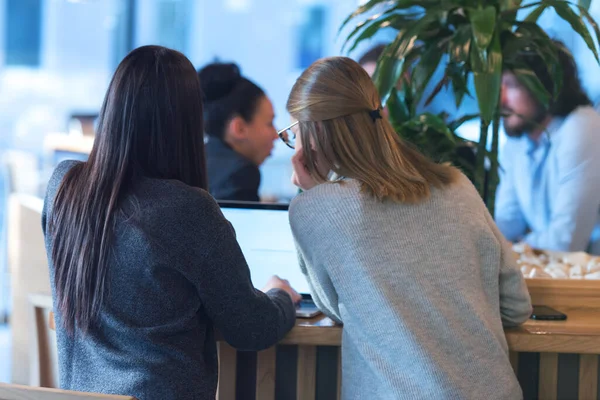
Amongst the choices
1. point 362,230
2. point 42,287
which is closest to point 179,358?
point 362,230

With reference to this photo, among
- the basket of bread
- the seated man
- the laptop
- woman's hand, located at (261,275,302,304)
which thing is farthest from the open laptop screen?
the seated man

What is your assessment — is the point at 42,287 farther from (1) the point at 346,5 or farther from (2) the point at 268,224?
(1) the point at 346,5

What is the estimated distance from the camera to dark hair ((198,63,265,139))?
2.86 m

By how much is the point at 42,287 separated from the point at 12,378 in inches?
17.6

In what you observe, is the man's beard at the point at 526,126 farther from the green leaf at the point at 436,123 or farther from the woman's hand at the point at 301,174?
the woman's hand at the point at 301,174

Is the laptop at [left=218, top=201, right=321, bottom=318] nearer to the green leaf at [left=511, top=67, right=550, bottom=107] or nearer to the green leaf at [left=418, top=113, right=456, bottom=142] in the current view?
the green leaf at [left=418, top=113, right=456, bottom=142]

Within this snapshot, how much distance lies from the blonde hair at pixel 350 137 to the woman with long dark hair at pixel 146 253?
0.20 metres

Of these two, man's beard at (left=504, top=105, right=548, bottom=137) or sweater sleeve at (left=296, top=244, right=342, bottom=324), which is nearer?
sweater sleeve at (left=296, top=244, right=342, bottom=324)

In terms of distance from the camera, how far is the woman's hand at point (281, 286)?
165cm

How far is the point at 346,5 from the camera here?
6.68 m

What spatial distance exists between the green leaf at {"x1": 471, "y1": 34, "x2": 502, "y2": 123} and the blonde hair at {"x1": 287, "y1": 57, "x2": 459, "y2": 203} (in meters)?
0.59

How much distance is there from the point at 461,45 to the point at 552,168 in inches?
61.3

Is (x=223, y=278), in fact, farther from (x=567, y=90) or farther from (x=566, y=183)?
(x=567, y=90)

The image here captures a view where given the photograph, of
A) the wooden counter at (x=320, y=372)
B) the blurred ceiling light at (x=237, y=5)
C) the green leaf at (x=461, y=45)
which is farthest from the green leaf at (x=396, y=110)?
the blurred ceiling light at (x=237, y=5)
